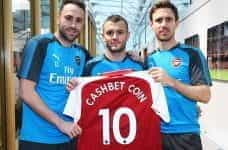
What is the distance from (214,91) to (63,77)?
3.41 m

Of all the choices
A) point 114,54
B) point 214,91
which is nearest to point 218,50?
point 214,91

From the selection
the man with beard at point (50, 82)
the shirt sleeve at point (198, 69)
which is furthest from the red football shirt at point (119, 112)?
the shirt sleeve at point (198, 69)

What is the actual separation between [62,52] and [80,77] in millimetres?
182

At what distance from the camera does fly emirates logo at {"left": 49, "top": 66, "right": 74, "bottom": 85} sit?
2.47 m

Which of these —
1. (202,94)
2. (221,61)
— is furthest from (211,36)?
(202,94)

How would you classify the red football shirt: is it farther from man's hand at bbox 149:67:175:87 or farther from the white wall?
the white wall

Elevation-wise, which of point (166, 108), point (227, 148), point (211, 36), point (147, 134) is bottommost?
point (227, 148)

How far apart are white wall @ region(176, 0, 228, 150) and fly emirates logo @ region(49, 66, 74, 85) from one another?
2.89 m

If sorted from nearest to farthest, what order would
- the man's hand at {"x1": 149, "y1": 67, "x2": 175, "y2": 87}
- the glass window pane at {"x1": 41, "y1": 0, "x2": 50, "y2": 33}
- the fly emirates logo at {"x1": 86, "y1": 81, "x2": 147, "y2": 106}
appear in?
the man's hand at {"x1": 149, "y1": 67, "x2": 175, "y2": 87} < the fly emirates logo at {"x1": 86, "y1": 81, "x2": 147, "y2": 106} < the glass window pane at {"x1": 41, "y1": 0, "x2": 50, "y2": 33}

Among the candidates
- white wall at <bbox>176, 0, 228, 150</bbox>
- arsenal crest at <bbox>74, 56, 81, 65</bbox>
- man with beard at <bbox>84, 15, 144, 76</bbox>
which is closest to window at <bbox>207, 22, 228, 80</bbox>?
white wall at <bbox>176, 0, 228, 150</bbox>

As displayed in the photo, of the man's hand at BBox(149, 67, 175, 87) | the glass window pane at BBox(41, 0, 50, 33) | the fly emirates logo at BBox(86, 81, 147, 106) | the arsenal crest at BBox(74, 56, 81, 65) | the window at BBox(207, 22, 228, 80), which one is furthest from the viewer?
the window at BBox(207, 22, 228, 80)

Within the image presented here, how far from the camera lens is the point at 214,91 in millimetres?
5516

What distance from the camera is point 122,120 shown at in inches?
98.7

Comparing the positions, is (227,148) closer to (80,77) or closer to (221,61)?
(221,61)
